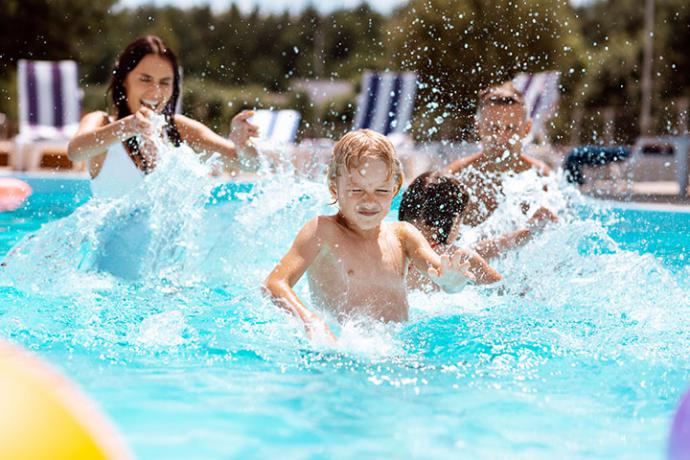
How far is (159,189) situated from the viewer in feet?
14.6

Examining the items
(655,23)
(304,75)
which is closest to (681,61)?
(655,23)

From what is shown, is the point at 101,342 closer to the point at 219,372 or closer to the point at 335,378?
the point at 219,372

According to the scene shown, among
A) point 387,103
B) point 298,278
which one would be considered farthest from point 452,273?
point 387,103

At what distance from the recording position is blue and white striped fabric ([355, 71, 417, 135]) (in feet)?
40.2

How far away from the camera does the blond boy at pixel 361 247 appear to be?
3.24 metres

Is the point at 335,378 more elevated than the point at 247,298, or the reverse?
the point at 247,298

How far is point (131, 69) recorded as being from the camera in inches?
174

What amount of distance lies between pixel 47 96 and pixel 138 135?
8.35 metres

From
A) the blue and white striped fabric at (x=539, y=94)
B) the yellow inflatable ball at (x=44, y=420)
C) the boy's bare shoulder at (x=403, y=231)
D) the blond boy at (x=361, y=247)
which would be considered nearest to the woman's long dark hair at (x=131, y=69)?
the blond boy at (x=361, y=247)

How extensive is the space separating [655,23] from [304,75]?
2170 cm

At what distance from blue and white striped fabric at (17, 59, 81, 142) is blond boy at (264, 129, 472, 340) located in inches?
369

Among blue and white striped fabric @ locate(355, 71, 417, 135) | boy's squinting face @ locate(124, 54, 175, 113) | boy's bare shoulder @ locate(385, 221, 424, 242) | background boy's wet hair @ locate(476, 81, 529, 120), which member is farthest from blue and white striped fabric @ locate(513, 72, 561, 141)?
boy's bare shoulder @ locate(385, 221, 424, 242)

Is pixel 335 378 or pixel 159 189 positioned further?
pixel 159 189

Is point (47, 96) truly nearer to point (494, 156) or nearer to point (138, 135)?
point (138, 135)
